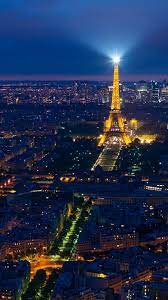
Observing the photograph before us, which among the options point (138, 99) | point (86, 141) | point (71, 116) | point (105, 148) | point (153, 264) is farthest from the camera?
point (138, 99)

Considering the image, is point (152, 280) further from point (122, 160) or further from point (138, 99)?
point (138, 99)

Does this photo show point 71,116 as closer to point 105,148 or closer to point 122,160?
point 105,148

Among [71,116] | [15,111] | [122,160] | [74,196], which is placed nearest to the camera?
[74,196]

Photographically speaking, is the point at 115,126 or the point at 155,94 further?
the point at 155,94

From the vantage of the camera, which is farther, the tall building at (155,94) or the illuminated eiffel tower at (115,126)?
the tall building at (155,94)

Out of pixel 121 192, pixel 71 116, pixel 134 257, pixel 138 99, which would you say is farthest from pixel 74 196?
pixel 138 99

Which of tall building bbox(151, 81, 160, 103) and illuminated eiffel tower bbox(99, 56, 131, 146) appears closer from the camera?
illuminated eiffel tower bbox(99, 56, 131, 146)

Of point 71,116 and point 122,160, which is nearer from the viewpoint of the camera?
point 122,160

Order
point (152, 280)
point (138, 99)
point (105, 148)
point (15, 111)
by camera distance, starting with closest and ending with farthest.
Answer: point (152, 280) < point (105, 148) < point (15, 111) < point (138, 99)

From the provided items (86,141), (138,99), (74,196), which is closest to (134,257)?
(74,196)
